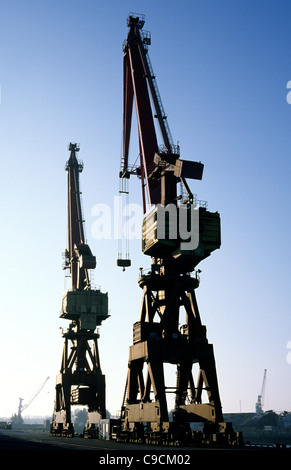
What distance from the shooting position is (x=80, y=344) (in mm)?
82562

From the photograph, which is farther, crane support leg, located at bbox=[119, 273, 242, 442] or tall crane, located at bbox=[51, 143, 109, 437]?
tall crane, located at bbox=[51, 143, 109, 437]

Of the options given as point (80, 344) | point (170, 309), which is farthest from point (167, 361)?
point (80, 344)

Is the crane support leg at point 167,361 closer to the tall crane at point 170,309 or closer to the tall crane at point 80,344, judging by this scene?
the tall crane at point 170,309

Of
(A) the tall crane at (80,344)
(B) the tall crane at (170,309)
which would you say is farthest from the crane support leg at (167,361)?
(A) the tall crane at (80,344)

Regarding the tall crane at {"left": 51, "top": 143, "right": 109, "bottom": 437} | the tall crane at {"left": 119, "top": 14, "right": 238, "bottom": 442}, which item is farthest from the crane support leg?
the tall crane at {"left": 51, "top": 143, "right": 109, "bottom": 437}

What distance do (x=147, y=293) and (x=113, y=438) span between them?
1805 centimetres

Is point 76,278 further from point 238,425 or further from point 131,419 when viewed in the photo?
point 238,425

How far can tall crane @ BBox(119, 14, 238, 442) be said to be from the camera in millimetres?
45812

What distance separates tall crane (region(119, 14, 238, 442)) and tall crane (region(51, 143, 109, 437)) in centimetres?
Result: 2603

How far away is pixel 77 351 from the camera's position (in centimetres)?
8200

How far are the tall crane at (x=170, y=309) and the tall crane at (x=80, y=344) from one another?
26027mm

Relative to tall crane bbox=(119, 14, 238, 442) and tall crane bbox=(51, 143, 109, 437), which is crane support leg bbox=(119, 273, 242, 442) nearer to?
tall crane bbox=(119, 14, 238, 442)

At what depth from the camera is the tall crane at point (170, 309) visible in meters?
45.8
